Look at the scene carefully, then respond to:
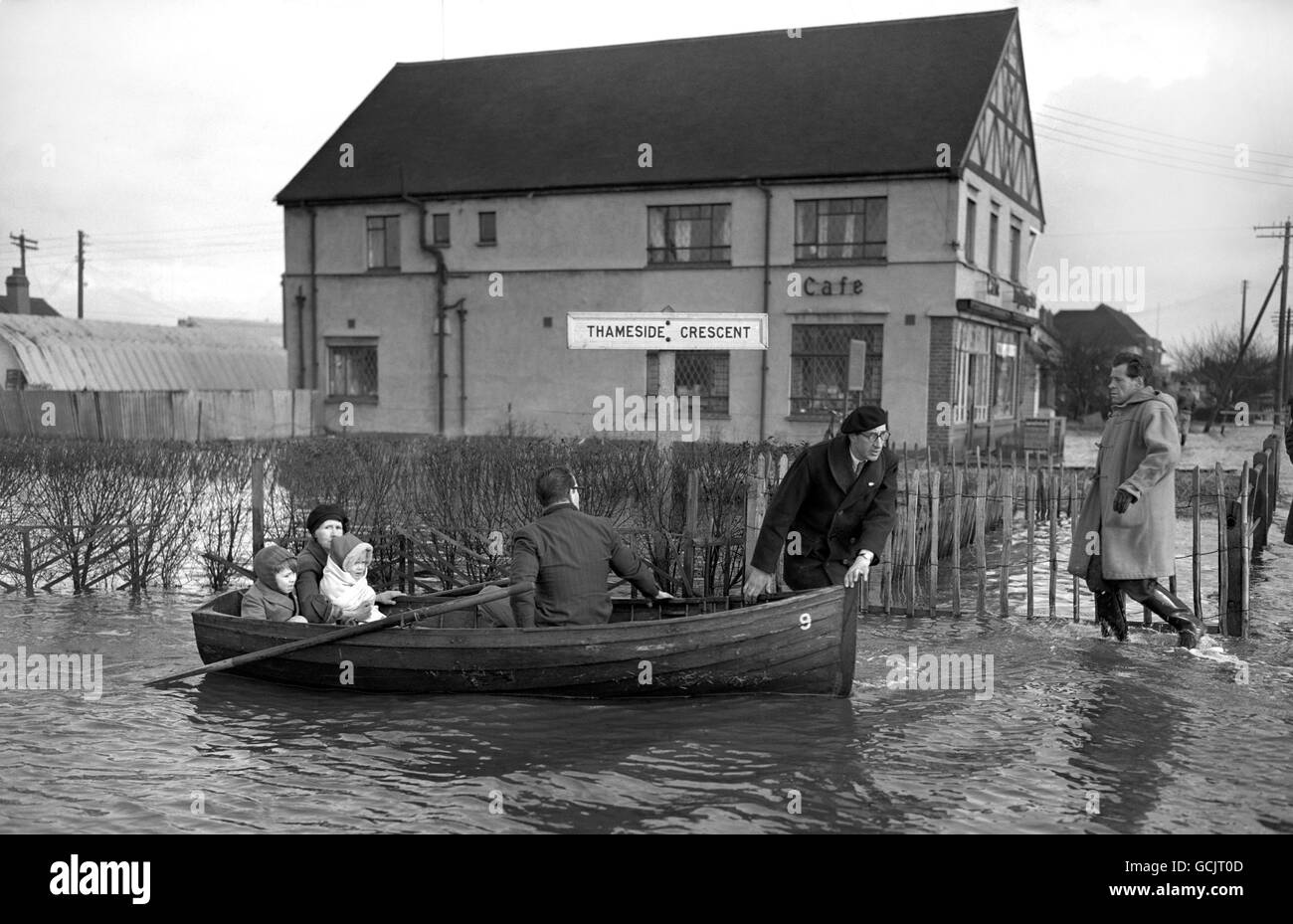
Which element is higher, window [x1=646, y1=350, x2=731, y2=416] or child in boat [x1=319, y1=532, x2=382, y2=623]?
window [x1=646, y1=350, x2=731, y2=416]

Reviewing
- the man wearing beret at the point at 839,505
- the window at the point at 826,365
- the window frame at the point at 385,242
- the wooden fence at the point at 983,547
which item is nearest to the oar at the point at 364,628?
the man wearing beret at the point at 839,505

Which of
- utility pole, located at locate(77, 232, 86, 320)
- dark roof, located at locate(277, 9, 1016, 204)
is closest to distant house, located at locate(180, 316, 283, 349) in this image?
utility pole, located at locate(77, 232, 86, 320)

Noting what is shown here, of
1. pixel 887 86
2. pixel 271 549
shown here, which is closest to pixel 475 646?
pixel 271 549

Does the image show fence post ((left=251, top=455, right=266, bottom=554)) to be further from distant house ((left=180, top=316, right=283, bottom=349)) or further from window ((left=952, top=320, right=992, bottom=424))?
distant house ((left=180, top=316, right=283, bottom=349))

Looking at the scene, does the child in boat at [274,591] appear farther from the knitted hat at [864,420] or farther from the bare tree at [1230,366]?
the bare tree at [1230,366]

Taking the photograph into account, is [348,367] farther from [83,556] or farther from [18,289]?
[18,289]

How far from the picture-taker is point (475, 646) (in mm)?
8867

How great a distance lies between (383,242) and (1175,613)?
2811 centimetres

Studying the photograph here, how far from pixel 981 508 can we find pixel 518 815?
639 centimetres

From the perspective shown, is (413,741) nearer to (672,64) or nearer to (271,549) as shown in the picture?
(271,549)

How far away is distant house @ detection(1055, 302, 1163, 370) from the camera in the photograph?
92294 millimetres

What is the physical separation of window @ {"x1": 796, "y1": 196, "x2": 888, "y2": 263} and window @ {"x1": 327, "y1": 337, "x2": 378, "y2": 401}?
41.8ft
